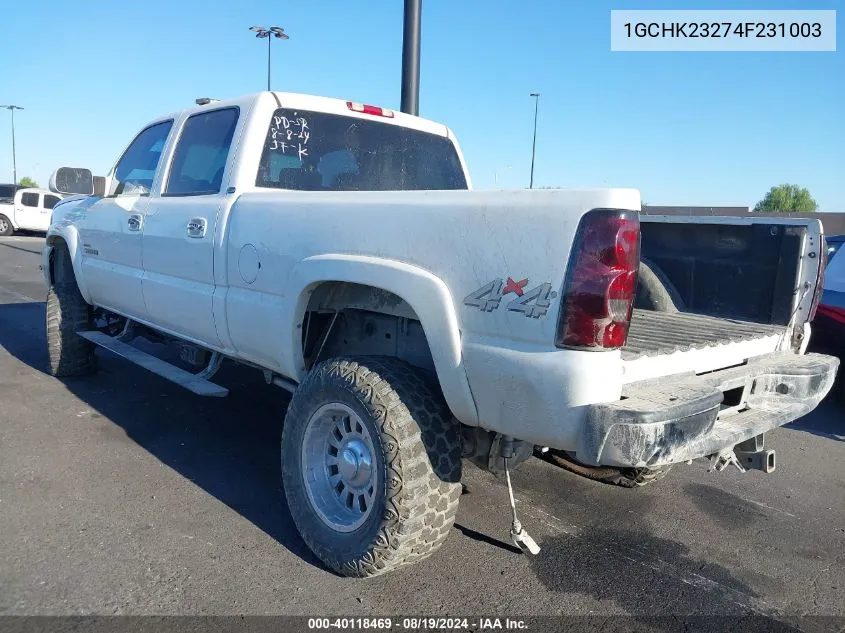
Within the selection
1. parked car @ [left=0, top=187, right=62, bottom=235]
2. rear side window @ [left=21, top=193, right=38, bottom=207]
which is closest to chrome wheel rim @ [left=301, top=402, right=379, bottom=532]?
parked car @ [left=0, top=187, right=62, bottom=235]

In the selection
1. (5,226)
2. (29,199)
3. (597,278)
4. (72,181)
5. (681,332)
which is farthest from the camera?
(5,226)

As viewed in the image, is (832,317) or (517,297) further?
(832,317)

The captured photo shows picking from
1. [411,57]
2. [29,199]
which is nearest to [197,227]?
[411,57]

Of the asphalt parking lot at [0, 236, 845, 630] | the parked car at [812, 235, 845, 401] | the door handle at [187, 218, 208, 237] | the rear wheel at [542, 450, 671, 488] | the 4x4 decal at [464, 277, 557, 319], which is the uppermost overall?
the door handle at [187, 218, 208, 237]

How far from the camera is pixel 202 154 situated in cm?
434

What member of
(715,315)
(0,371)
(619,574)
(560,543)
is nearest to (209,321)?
(560,543)

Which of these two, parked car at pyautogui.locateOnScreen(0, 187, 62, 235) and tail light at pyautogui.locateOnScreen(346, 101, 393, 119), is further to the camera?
parked car at pyautogui.locateOnScreen(0, 187, 62, 235)

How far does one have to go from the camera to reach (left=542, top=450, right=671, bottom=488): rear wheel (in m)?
3.80

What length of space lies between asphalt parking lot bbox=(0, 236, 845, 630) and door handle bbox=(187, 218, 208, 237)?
4.63 ft

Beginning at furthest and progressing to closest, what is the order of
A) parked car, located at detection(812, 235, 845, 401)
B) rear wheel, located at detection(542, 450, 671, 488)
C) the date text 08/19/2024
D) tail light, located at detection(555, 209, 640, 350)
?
parked car, located at detection(812, 235, 845, 401), rear wheel, located at detection(542, 450, 671, 488), the date text 08/19/2024, tail light, located at detection(555, 209, 640, 350)

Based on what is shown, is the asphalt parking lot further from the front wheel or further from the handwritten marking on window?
the handwritten marking on window

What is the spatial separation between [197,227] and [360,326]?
1.20 meters

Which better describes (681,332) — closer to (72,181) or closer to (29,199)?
(72,181)

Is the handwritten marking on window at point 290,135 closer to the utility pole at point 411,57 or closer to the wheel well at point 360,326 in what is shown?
the wheel well at point 360,326
